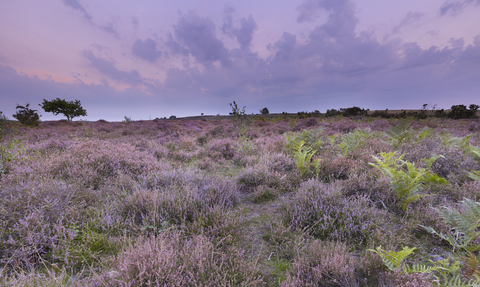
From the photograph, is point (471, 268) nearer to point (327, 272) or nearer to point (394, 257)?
point (394, 257)

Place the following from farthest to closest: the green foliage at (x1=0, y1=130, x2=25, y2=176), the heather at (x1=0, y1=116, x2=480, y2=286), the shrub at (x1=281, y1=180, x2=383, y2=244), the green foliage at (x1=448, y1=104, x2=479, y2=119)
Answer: the green foliage at (x1=448, y1=104, x2=479, y2=119) < the green foliage at (x1=0, y1=130, x2=25, y2=176) < the shrub at (x1=281, y1=180, x2=383, y2=244) < the heather at (x1=0, y1=116, x2=480, y2=286)

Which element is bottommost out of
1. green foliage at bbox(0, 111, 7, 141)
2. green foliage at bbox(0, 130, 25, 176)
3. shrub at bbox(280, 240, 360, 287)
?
shrub at bbox(280, 240, 360, 287)

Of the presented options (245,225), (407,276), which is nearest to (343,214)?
(407,276)

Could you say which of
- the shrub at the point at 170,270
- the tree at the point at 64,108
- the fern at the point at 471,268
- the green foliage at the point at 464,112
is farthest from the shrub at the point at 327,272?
the tree at the point at 64,108

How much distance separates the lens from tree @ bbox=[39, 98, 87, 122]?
33.2 meters

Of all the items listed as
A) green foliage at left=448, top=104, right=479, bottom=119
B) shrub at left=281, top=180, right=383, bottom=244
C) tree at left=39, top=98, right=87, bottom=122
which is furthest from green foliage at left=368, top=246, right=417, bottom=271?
tree at left=39, top=98, right=87, bottom=122

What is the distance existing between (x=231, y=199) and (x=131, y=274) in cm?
195

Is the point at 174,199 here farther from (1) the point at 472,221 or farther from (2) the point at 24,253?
(1) the point at 472,221

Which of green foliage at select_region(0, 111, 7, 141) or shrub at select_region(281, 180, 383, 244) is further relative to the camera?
green foliage at select_region(0, 111, 7, 141)

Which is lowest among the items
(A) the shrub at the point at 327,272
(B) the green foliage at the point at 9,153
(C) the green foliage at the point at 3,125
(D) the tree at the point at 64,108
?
(A) the shrub at the point at 327,272

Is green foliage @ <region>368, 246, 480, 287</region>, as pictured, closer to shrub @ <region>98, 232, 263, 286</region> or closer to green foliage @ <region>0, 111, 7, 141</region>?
shrub @ <region>98, 232, 263, 286</region>

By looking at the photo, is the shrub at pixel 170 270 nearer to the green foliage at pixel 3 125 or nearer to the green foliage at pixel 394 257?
the green foliage at pixel 394 257

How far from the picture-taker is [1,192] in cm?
258

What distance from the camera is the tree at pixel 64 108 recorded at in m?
33.2
